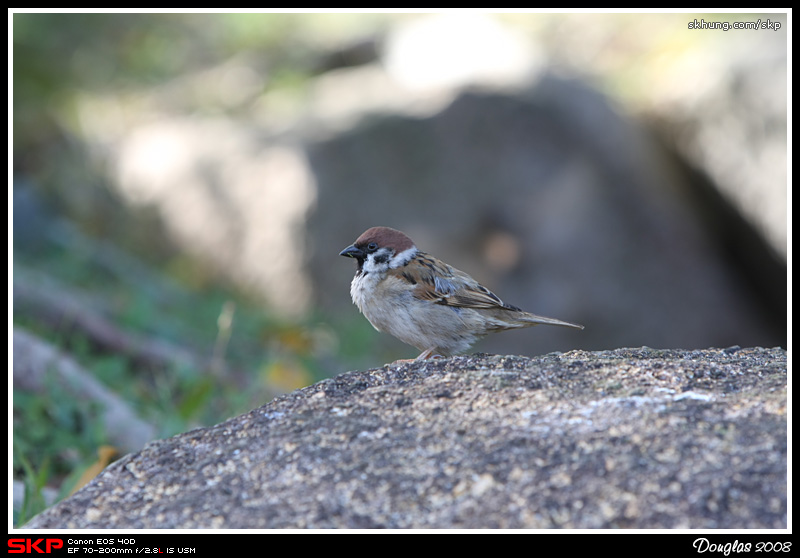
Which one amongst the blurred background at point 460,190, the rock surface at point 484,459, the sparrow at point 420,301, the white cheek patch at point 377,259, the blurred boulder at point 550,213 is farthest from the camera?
the blurred boulder at point 550,213

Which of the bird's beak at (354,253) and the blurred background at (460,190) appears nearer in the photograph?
the bird's beak at (354,253)

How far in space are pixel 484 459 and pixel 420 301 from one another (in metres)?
2.32

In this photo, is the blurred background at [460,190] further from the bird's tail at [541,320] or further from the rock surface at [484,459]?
the rock surface at [484,459]

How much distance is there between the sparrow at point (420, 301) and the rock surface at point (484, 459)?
1.59m

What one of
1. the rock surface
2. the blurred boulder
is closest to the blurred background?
the blurred boulder

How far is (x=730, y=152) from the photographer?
9477 mm

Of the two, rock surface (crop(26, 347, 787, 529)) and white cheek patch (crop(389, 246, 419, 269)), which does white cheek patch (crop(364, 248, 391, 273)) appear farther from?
rock surface (crop(26, 347, 787, 529))

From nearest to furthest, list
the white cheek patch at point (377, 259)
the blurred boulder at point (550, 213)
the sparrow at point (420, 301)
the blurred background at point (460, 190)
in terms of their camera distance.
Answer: the sparrow at point (420, 301), the white cheek patch at point (377, 259), the blurred background at point (460, 190), the blurred boulder at point (550, 213)

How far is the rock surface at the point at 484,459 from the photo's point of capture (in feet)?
7.82

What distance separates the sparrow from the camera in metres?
4.81

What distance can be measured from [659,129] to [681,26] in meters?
1.72
